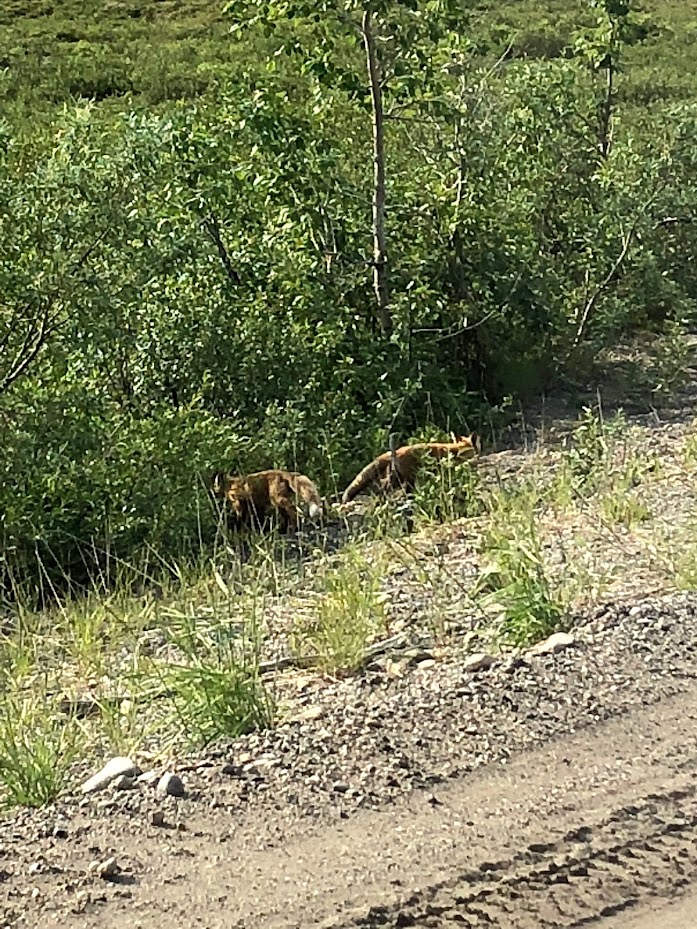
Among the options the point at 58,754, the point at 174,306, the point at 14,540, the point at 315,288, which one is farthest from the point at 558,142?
the point at 58,754

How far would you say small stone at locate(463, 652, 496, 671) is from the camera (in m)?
5.20

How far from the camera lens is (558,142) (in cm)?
1316

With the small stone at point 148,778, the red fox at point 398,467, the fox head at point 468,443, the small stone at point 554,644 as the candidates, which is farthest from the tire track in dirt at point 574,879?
the fox head at point 468,443

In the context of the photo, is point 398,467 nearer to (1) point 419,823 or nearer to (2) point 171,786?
(2) point 171,786

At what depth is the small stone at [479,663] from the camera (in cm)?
520

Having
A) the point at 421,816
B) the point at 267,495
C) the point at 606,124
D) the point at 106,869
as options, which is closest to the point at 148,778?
the point at 106,869

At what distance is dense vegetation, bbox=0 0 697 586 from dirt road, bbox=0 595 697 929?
394cm

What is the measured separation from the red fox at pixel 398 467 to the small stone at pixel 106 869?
5.90 m

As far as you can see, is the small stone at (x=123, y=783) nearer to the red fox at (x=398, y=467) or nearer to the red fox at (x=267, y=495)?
the red fox at (x=267, y=495)

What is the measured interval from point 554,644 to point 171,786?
176 cm

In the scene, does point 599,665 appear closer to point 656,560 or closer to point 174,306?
point 656,560

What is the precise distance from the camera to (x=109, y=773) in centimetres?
440

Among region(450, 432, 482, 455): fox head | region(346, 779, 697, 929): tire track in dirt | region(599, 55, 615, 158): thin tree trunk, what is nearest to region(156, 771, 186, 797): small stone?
region(346, 779, 697, 929): tire track in dirt

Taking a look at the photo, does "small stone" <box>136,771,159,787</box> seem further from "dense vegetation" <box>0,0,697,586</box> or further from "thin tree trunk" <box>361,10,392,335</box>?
"thin tree trunk" <box>361,10,392,335</box>
